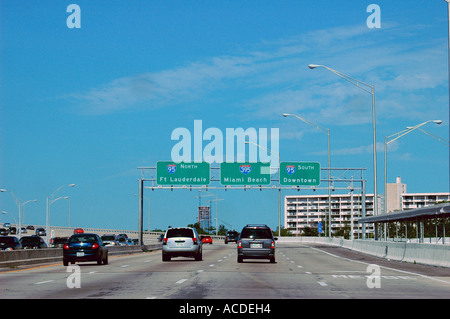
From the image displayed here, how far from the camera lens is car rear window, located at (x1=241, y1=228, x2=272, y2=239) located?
35.0 meters

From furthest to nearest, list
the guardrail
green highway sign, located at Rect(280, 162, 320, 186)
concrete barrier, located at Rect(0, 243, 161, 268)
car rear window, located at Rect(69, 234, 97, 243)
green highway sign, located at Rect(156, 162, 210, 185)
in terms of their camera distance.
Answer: green highway sign, located at Rect(280, 162, 320, 186), green highway sign, located at Rect(156, 162, 210, 185), car rear window, located at Rect(69, 234, 97, 243), the guardrail, concrete barrier, located at Rect(0, 243, 161, 268)

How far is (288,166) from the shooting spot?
7219 cm

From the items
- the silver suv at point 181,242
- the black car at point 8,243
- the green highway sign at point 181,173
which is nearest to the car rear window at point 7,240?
the black car at point 8,243

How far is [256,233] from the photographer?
35.2 meters

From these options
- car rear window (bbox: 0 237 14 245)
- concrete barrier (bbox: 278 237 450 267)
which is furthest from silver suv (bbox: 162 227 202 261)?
car rear window (bbox: 0 237 14 245)

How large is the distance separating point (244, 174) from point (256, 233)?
1443 inches

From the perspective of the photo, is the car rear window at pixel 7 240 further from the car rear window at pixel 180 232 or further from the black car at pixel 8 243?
the car rear window at pixel 180 232

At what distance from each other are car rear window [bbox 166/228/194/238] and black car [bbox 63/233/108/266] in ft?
17.3

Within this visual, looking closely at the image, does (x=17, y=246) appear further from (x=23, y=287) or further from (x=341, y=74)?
(x=23, y=287)

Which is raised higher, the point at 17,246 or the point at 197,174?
the point at 197,174

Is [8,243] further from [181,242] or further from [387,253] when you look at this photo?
[387,253]

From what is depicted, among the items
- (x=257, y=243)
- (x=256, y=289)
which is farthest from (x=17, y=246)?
(x=256, y=289)

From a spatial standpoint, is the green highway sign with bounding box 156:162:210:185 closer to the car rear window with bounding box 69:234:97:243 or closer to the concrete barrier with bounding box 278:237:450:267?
the concrete barrier with bounding box 278:237:450:267
